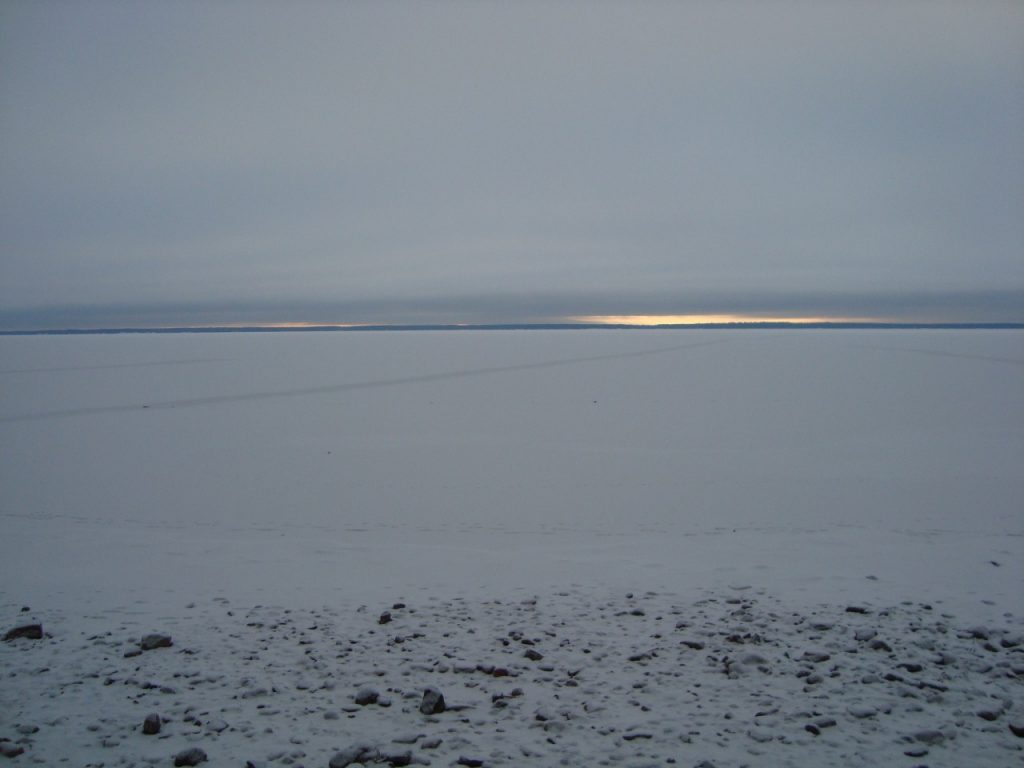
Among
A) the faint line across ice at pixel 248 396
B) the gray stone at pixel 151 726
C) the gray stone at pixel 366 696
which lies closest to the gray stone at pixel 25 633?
the gray stone at pixel 151 726

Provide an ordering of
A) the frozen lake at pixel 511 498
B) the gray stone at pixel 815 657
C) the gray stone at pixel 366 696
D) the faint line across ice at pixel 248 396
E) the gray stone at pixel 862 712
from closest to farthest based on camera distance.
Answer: the gray stone at pixel 862 712 < the gray stone at pixel 366 696 < the gray stone at pixel 815 657 < the frozen lake at pixel 511 498 < the faint line across ice at pixel 248 396

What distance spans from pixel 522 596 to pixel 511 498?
4.02m

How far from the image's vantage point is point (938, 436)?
49.5 ft

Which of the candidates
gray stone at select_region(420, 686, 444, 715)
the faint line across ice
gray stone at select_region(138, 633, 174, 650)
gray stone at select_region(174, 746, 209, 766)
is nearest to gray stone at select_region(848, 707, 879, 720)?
gray stone at select_region(420, 686, 444, 715)

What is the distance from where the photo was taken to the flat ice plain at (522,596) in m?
4.12

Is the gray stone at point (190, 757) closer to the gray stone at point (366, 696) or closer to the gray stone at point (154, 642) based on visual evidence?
the gray stone at point (366, 696)

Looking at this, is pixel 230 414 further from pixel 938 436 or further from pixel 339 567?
pixel 938 436

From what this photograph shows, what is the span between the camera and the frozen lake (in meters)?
6.91

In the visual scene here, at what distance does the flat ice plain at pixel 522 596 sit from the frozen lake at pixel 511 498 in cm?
7

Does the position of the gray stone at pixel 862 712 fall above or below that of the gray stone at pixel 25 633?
above

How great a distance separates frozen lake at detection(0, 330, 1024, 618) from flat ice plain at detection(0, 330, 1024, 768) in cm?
7

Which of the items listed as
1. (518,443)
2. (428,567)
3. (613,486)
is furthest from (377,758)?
(518,443)

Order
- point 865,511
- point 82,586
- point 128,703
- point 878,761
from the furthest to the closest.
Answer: point 865,511 → point 82,586 → point 128,703 → point 878,761

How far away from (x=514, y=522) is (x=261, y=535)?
122 inches
